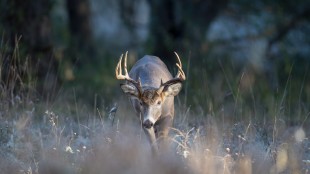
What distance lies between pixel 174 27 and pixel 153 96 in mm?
8957

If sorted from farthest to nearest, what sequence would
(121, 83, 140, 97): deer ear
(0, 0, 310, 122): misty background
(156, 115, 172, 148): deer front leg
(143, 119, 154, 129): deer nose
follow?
1. (0, 0, 310, 122): misty background
2. (156, 115, 172, 148): deer front leg
3. (121, 83, 140, 97): deer ear
4. (143, 119, 154, 129): deer nose

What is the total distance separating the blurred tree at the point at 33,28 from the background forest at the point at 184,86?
18mm

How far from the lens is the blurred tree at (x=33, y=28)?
15.1 meters

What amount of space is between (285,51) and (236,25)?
120 inches

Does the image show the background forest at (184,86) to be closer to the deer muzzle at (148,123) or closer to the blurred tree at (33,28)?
the blurred tree at (33,28)

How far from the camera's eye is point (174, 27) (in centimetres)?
1897

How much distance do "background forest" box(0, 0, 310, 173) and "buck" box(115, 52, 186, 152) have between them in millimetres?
239

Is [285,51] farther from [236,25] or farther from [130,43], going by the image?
[130,43]

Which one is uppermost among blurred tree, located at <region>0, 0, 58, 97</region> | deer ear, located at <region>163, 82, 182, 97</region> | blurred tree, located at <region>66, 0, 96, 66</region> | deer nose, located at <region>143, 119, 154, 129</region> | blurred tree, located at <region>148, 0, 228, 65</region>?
deer ear, located at <region>163, 82, 182, 97</region>

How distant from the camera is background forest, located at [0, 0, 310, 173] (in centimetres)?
952

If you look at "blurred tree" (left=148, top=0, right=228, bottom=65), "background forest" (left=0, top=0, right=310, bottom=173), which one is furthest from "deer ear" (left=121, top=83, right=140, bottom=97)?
"blurred tree" (left=148, top=0, right=228, bottom=65)

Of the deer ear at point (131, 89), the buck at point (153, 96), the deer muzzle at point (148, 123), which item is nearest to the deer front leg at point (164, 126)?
the buck at point (153, 96)

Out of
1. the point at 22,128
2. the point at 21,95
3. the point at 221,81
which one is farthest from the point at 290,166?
the point at 221,81

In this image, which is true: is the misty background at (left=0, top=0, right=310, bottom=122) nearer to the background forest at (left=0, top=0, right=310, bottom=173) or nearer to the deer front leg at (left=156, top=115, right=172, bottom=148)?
the background forest at (left=0, top=0, right=310, bottom=173)
